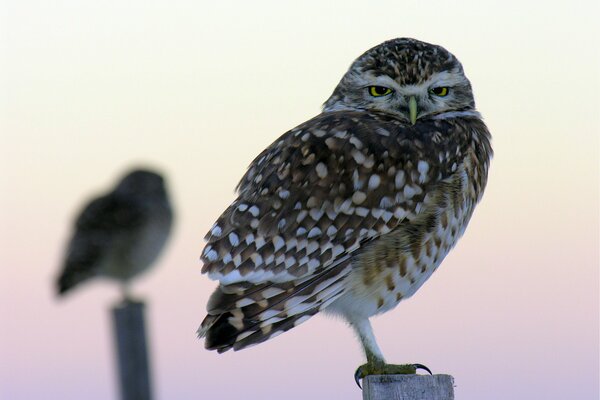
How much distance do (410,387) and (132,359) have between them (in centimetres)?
391

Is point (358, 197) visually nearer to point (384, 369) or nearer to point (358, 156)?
point (358, 156)

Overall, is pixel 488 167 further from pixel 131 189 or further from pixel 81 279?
pixel 131 189

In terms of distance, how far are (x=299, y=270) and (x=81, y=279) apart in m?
9.22

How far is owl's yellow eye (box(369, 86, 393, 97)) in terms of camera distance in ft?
22.9

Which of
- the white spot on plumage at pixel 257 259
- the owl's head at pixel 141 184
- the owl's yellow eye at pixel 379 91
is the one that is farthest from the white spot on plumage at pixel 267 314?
the owl's head at pixel 141 184

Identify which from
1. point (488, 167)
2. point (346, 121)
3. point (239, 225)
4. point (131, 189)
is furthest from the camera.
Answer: point (131, 189)

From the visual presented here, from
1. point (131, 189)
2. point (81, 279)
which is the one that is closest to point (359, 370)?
point (81, 279)

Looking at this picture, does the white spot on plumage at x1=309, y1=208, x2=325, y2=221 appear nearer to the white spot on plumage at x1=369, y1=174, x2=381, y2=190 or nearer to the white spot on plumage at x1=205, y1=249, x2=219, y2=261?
the white spot on plumage at x1=369, y1=174, x2=381, y2=190

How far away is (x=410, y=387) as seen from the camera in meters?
5.66

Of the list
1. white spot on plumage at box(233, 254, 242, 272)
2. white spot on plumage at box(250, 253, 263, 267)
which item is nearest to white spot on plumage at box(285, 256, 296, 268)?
white spot on plumage at box(250, 253, 263, 267)

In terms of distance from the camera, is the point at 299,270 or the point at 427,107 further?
the point at 427,107

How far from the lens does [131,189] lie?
17.4 meters

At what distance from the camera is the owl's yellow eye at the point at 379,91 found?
6.98 metres

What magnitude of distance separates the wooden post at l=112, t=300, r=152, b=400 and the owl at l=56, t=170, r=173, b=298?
5090 millimetres
